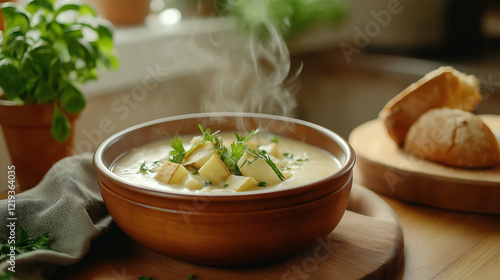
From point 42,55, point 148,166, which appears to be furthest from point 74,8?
point 148,166

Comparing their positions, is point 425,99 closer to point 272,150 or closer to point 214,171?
point 272,150

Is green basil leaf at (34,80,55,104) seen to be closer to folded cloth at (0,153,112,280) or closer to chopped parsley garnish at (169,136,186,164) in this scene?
folded cloth at (0,153,112,280)

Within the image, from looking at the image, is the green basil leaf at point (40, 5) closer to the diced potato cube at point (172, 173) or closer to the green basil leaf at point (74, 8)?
the green basil leaf at point (74, 8)

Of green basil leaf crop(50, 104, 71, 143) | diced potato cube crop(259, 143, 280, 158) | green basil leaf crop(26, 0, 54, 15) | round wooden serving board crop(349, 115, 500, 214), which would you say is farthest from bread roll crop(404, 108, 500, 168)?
green basil leaf crop(26, 0, 54, 15)

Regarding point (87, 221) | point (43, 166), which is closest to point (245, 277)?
point (87, 221)

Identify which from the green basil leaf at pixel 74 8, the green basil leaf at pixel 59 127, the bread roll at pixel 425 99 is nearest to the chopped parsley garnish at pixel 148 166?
the green basil leaf at pixel 59 127

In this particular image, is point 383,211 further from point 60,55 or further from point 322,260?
point 60,55
